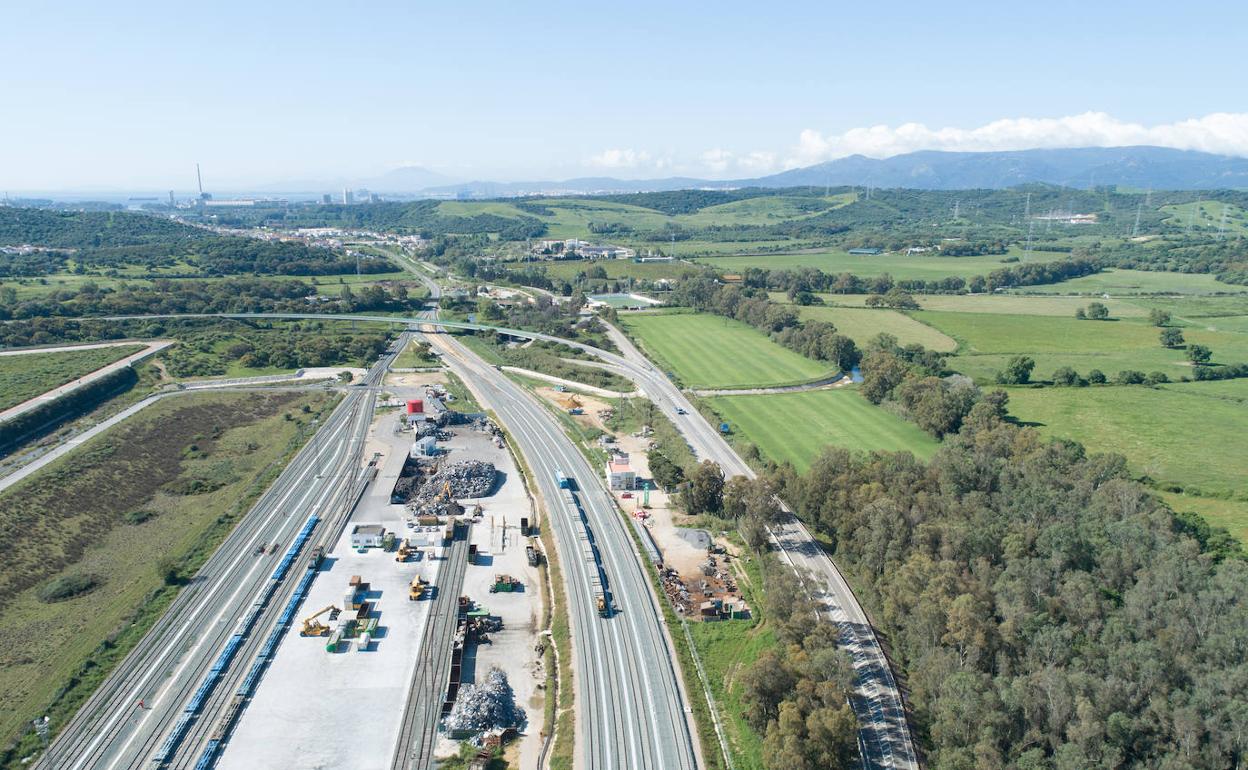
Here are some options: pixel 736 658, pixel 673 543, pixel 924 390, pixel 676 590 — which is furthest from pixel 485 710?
pixel 924 390

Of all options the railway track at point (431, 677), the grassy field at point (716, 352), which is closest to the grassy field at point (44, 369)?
the railway track at point (431, 677)

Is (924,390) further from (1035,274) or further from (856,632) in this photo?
(1035,274)

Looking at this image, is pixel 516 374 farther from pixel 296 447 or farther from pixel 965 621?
pixel 965 621

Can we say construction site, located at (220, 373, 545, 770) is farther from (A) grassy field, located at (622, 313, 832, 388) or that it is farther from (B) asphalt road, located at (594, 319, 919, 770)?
(A) grassy field, located at (622, 313, 832, 388)

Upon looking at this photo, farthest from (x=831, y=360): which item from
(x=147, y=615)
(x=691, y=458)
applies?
(x=147, y=615)

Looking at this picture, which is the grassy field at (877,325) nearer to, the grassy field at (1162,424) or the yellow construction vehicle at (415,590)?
the grassy field at (1162,424)

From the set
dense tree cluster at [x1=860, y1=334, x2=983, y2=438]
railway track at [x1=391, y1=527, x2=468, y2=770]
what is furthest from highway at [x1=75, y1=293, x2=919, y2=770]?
dense tree cluster at [x1=860, y1=334, x2=983, y2=438]
